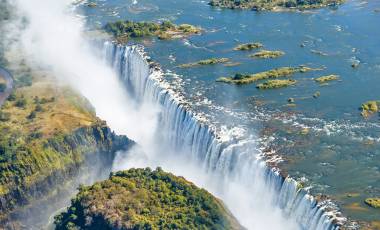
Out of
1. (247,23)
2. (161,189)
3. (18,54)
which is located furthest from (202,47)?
(161,189)

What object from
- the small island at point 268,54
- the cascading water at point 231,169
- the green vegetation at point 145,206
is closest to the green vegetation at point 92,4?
the cascading water at point 231,169

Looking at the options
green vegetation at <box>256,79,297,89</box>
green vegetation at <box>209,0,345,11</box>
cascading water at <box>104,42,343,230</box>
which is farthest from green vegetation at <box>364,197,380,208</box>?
green vegetation at <box>209,0,345,11</box>

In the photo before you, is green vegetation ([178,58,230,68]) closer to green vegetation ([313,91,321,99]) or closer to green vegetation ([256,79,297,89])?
green vegetation ([256,79,297,89])

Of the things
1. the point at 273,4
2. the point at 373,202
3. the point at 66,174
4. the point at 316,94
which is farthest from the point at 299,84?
the point at 273,4

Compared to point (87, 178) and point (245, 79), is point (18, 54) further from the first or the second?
point (245, 79)

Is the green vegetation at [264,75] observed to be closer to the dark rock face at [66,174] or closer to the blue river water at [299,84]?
the blue river water at [299,84]
